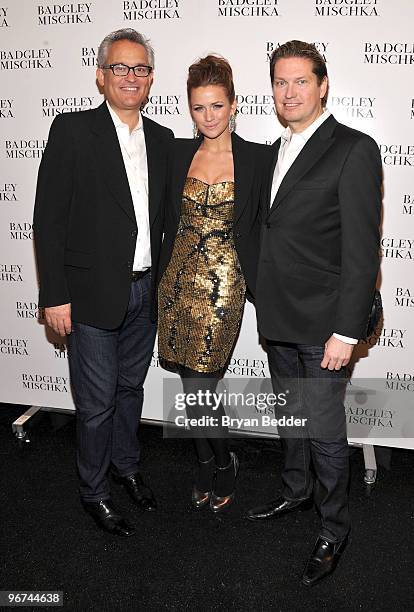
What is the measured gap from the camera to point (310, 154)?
223 centimetres

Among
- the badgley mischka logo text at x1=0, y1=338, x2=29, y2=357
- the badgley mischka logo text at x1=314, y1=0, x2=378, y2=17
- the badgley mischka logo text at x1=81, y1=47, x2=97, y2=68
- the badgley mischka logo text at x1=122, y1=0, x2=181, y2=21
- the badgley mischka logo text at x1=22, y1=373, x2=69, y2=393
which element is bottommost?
the badgley mischka logo text at x1=22, y1=373, x2=69, y2=393

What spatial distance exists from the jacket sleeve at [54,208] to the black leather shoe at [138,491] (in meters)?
1.07

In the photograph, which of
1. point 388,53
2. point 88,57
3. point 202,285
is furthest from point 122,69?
point 388,53

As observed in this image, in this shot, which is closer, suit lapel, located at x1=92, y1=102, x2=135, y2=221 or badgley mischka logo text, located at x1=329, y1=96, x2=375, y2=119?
suit lapel, located at x1=92, y1=102, x2=135, y2=221

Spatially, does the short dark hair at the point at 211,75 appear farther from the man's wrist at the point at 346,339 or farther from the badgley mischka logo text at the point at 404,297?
the badgley mischka logo text at the point at 404,297

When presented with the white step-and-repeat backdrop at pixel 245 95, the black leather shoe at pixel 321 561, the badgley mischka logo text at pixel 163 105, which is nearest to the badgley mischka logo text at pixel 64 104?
the white step-and-repeat backdrop at pixel 245 95

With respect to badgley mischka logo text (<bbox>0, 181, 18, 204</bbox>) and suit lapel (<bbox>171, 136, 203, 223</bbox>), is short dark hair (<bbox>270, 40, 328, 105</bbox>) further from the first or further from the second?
badgley mischka logo text (<bbox>0, 181, 18, 204</bbox>)

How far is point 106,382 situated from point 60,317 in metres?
0.36

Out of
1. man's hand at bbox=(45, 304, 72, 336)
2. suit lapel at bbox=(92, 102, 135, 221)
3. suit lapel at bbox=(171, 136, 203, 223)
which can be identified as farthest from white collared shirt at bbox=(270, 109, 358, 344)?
man's hand at bbox=(45, 304, 72, 336)

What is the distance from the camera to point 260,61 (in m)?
2.98

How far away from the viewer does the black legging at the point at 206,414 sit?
2.72 metres

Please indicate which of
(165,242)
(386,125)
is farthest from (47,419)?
(386,125)

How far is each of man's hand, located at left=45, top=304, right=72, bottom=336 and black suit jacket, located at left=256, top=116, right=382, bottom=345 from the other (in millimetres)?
835

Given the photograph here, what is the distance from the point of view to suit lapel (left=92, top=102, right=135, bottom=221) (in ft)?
8.06
